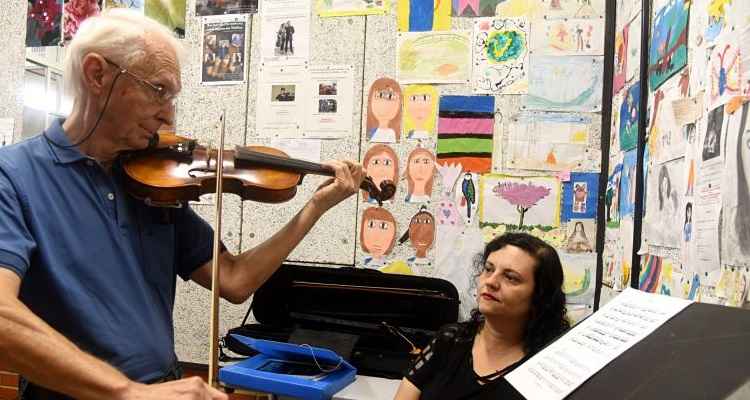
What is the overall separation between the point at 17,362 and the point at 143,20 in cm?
69

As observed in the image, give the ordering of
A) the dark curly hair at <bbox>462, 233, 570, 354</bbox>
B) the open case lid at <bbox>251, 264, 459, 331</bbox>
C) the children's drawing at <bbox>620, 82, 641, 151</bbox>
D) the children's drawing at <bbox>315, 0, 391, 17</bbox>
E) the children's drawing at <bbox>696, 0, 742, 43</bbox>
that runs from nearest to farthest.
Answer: the children's drawing at <bbox>696, 0, 742, 43</bbox> < the dark curly hair at <bbox>462, 233, 570, 354</bbox> < the children's drawing at <bbox>620, 82, 641, 151</bbox> < the open case lid at <bbox>251, 264, 459, 331</bbox> < the children's drawing at <bbox>315, 0, 391, 17</bbox>

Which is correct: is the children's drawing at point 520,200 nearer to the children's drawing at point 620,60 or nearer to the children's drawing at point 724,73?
the children's drawing at point 620,60

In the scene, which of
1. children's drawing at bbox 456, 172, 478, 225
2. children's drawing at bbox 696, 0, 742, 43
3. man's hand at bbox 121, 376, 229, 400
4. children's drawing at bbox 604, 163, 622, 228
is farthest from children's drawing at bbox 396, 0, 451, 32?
man's hand at bbox 121, 376, 229, 400

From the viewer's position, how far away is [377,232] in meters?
2.09

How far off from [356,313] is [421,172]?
574 millimetres

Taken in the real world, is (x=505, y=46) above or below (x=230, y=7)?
below

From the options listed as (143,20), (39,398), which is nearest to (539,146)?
(143,20)

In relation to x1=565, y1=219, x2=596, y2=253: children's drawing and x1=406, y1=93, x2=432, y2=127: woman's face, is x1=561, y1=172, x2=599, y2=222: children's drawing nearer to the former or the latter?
x1=565, y1=219, x2=596, y2=253: children's drawing

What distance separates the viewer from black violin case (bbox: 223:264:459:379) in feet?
5.79

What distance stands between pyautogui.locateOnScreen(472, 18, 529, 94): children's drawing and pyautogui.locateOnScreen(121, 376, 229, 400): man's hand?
1.57 metres

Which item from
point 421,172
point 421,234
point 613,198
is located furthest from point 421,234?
point 613,198

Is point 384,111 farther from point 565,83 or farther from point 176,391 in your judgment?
point 176,391

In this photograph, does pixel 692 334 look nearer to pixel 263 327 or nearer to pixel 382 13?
pixel 263 327

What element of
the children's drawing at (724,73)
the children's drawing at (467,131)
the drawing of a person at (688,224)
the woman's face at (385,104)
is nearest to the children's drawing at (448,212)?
the children's drawing at (467,131)
